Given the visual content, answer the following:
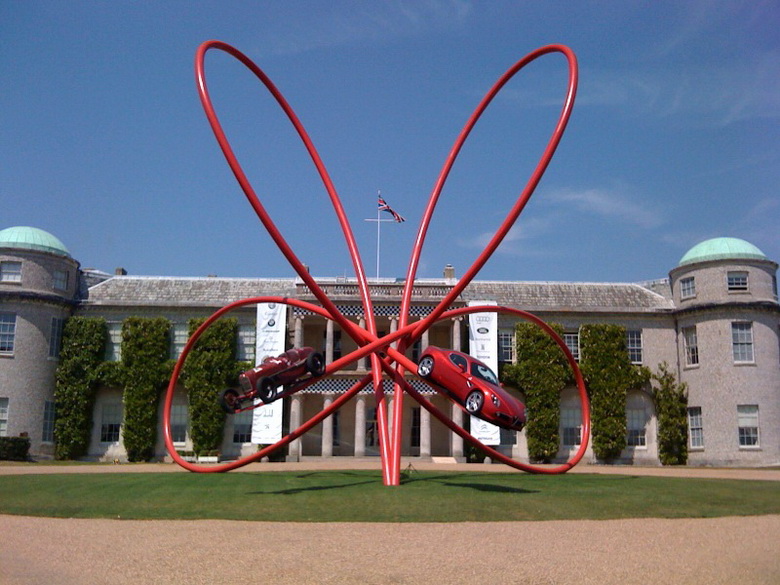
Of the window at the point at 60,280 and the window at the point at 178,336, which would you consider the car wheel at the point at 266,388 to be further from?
the window at the point at 60,280

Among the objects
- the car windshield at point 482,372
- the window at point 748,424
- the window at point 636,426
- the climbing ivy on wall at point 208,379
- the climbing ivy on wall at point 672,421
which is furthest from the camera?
the window at point 636,426

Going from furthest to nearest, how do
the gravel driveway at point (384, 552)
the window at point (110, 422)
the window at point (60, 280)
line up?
the window at point (60, 280)
the window at point (110, 422)
the gravel driveway at point (384, 552)

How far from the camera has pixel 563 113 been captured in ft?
69.8

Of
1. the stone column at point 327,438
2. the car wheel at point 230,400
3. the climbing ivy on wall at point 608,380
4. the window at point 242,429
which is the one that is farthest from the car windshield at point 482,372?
the window at point 242,429

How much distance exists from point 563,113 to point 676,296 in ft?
98.7

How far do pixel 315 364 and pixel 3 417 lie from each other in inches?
1099

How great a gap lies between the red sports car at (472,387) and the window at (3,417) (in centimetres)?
3011

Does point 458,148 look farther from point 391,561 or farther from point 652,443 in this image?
point 652,443

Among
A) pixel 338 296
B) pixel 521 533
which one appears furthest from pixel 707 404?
pixel 521 533

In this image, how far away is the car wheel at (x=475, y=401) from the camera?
20297mm

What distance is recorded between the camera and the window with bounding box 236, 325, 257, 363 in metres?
47.5

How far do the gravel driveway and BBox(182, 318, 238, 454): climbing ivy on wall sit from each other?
2814 cm

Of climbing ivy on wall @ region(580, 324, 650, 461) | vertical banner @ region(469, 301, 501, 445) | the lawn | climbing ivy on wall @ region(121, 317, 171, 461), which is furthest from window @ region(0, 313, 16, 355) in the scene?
climbing ivy on wall @ region(580, 324, 650, 461)

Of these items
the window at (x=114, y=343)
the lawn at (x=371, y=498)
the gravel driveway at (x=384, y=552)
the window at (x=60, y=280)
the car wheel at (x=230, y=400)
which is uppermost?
the window at (x=60, y=280)
